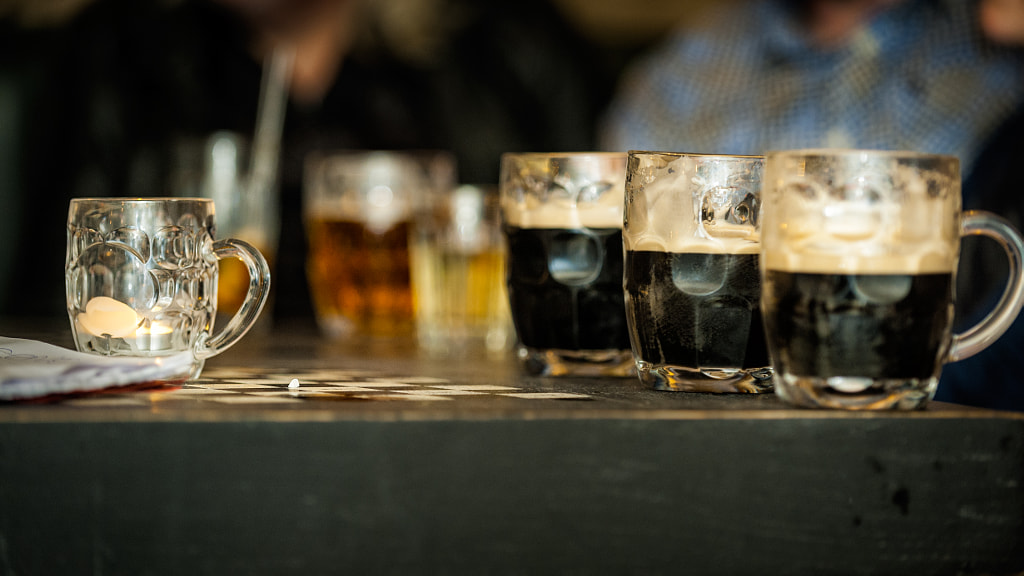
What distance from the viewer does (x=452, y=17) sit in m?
3.17

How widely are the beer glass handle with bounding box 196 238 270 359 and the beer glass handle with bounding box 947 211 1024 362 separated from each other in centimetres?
44

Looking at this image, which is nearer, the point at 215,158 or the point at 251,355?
the point at 251,355

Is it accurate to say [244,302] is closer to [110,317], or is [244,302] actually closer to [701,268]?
[110,317]

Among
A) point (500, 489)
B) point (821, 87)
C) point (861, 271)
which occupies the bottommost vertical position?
point (500, 489)

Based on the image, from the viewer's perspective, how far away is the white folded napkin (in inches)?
22.5

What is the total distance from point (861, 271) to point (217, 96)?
2405 millimetres

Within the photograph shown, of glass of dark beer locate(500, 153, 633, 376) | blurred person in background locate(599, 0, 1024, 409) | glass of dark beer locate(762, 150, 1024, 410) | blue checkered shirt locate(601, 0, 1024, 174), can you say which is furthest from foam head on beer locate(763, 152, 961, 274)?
blue checkered shirt locate(601, 0, 1024, 174)

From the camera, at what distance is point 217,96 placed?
2.75m

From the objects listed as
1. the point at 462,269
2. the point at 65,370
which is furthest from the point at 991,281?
the point at 65,370

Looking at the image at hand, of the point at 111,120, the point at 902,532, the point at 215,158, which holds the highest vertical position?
the point at 111,120

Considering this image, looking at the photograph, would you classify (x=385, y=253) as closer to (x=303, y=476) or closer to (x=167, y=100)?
(x=303, y=476)

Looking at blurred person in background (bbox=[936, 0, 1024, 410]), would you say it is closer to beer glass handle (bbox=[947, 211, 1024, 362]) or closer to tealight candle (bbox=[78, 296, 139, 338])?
beer glass handle (bbox=[947, 211, 1024, 362])

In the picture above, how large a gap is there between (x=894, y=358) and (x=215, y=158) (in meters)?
1.02

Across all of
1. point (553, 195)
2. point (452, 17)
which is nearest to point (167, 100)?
point (452, 17)
